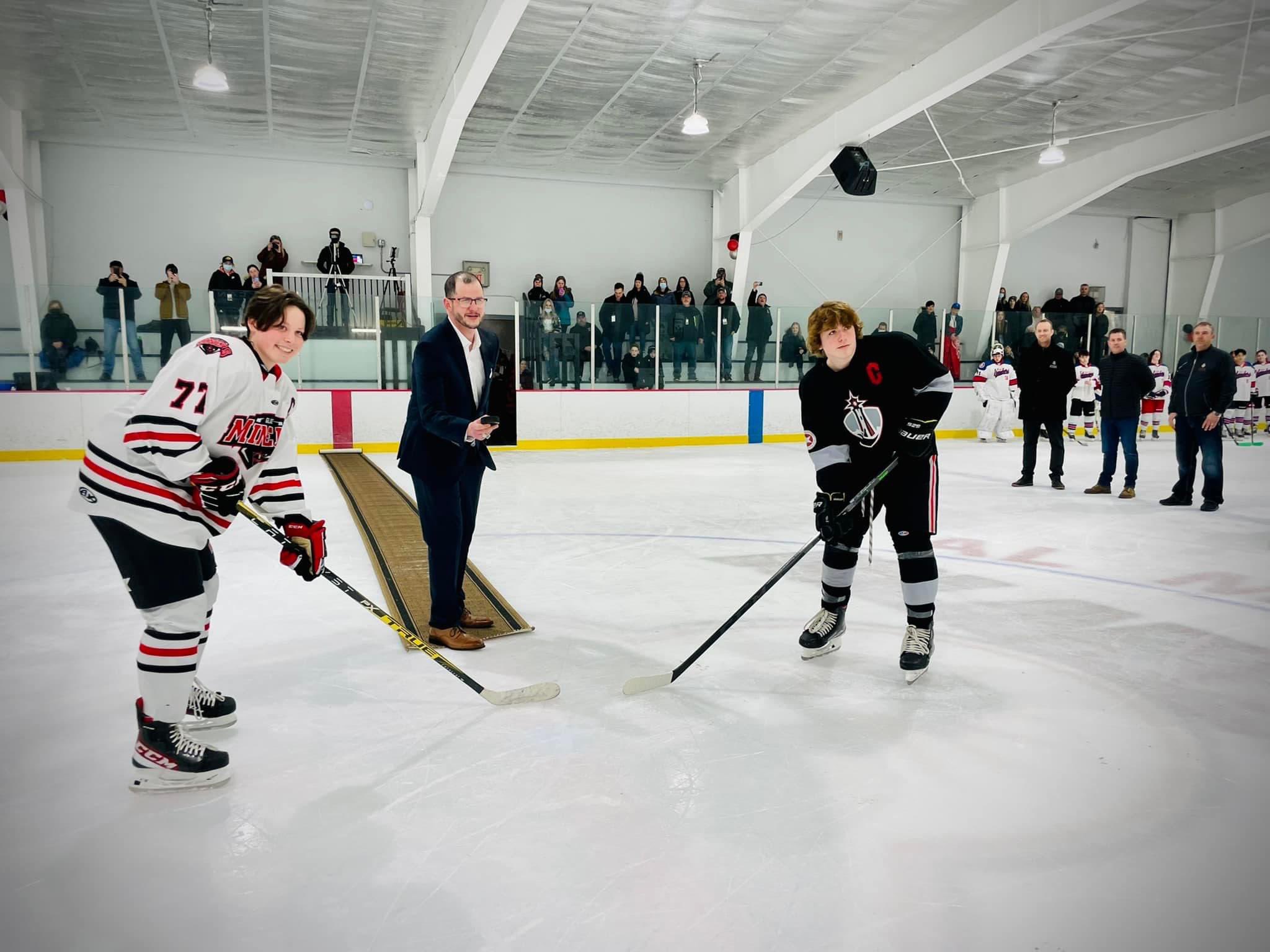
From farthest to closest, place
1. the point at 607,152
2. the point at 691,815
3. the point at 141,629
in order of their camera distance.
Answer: the point at 607,152 → the point at 141,629 → the point at 691,815

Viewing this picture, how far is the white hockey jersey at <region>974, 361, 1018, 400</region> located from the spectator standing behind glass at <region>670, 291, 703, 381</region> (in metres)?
4.59

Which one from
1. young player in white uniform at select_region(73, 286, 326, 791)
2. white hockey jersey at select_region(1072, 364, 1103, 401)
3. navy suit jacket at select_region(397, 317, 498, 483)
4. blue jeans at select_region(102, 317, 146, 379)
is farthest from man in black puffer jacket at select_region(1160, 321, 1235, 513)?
blue jeans at select_region(102, 317, 146, 379)

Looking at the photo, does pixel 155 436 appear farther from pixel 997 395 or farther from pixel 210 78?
pixel 997 395

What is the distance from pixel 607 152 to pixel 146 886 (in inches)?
535

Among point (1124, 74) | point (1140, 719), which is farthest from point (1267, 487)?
point (1140, 719)

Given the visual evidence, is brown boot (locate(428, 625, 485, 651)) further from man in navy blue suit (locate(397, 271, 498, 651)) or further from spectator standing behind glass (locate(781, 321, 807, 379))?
spectator standing behind glass (locate(781, 321, 807, 379))

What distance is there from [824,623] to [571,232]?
1316 cm

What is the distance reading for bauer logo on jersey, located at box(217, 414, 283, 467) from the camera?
232 cm

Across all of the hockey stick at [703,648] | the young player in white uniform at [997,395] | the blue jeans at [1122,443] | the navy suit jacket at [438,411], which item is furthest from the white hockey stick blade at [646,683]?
the young player in white uniform at [997,395]

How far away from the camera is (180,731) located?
7.61 ft

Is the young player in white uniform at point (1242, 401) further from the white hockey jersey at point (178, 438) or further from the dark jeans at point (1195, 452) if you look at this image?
the white hockey jersey at point (178, 438)

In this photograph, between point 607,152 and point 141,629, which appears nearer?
point 141,629

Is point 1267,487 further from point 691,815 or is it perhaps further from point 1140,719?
point 691,815

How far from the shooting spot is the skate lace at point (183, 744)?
7.52 ft
